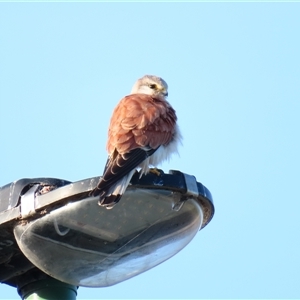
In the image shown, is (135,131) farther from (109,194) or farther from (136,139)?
(109,194)

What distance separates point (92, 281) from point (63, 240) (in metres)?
0.38

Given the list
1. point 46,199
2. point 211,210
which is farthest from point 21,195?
point 211,210

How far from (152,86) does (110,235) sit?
2922 millimetres

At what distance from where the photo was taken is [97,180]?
3.34 metres

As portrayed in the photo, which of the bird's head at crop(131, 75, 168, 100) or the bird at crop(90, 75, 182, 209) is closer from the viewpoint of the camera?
the bird at crop(90, 75, 182, 209)

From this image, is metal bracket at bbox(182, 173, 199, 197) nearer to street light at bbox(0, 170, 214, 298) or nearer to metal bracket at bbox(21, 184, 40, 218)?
street light at bbox(0, 170, 214, 298)

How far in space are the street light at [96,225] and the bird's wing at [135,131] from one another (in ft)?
0.70

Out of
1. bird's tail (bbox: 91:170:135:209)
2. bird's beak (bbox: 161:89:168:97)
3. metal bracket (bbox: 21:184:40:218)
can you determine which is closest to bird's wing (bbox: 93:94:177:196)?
bird's tail (bbox: 91:170:135:209)

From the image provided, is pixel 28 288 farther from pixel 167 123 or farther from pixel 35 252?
pixel 167 123

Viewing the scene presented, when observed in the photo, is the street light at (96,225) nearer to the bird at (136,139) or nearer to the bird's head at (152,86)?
the bird at (136,139)

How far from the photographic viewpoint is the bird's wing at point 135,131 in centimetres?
396

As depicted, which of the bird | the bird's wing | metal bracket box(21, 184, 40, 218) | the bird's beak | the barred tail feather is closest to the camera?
the barred tail feather

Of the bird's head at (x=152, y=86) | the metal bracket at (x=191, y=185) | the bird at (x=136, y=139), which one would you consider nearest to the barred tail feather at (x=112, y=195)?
the bird at (x=136, y=139)

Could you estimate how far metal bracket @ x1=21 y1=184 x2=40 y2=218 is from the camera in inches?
131
